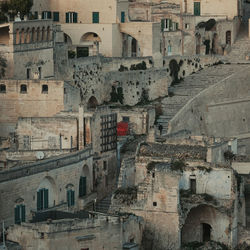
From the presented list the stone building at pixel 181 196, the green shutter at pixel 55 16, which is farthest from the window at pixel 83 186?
the green shutter at pixel 55 16

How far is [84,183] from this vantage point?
6281 centimetres

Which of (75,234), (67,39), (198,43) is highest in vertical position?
(67,39)

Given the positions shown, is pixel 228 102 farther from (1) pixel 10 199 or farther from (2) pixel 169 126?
(1) pixel 10 199

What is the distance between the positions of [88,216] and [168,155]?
720cm

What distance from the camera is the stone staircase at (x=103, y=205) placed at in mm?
61919

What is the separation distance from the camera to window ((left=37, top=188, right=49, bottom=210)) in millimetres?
58531


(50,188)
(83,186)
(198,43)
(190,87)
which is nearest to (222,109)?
(190,87)

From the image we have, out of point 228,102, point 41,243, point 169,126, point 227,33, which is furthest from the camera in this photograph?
point 227,33

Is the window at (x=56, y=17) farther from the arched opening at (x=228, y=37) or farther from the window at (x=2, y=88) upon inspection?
the window at (x=2, y=88)

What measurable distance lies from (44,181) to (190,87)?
76.4ft

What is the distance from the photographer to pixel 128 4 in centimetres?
8350

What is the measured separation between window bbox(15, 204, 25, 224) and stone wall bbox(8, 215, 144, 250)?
175 inches

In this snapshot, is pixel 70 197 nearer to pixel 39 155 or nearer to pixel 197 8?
pixel 39 155

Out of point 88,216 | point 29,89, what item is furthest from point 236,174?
point 29,89
